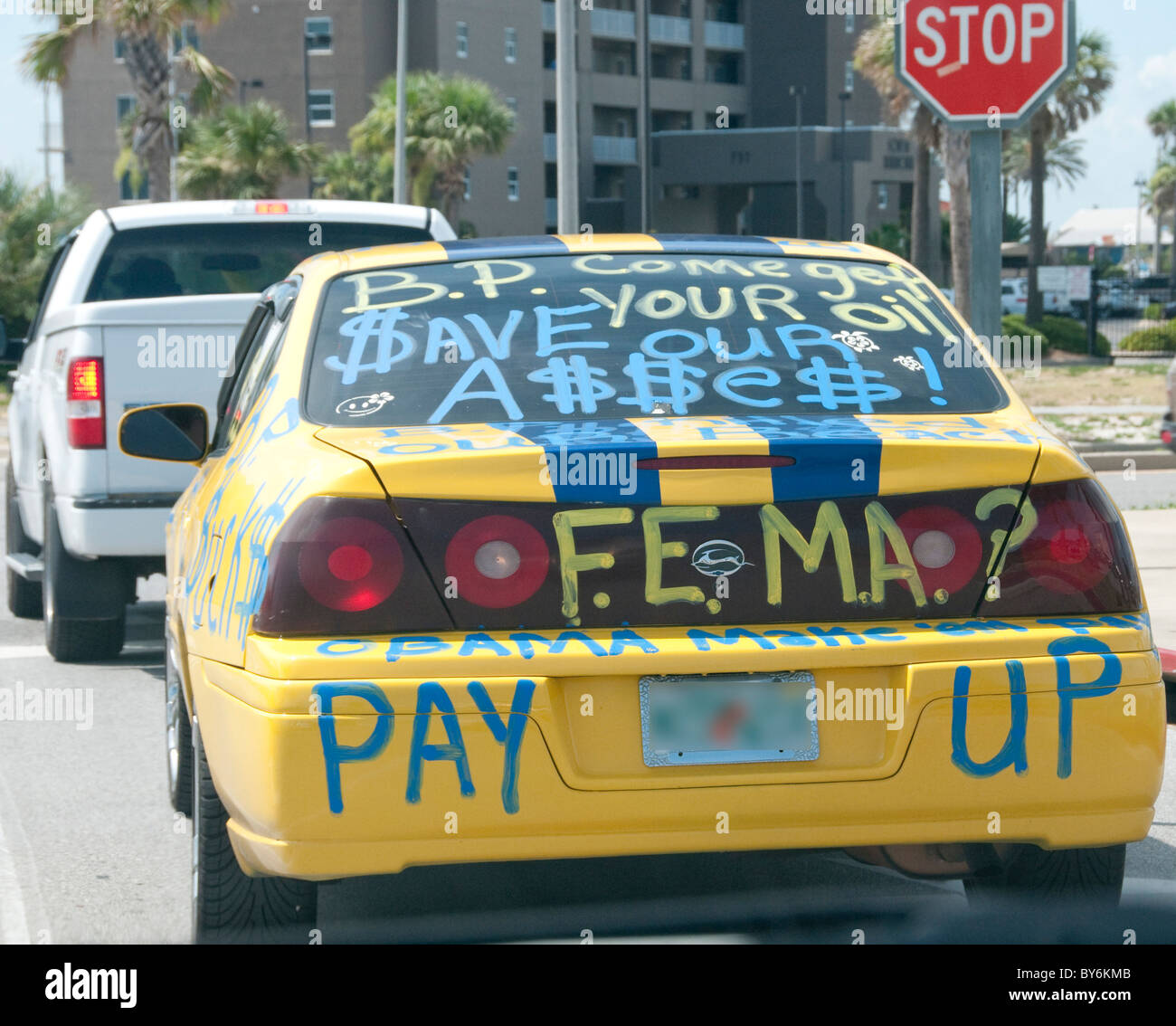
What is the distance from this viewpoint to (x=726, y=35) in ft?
267

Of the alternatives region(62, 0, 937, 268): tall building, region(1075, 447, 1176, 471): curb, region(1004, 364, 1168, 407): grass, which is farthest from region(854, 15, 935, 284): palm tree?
region(62, 0, 937, 268): tall building

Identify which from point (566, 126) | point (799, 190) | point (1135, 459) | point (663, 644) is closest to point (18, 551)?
point (663, 644)

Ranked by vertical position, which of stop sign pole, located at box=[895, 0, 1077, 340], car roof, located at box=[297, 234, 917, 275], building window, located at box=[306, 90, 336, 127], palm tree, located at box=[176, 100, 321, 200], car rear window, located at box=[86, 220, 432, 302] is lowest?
car roof, located at box=[297, 234, 917, 275]

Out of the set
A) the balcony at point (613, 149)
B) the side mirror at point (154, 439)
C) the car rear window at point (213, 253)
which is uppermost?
the balcony at point (613, 149)

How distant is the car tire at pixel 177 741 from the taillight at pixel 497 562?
4.69 feet

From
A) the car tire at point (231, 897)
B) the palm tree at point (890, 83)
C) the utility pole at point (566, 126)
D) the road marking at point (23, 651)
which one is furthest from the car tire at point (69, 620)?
the palm tree at point (890, 83)

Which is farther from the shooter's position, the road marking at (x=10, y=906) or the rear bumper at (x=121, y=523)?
the rear bumper at (x=121, y=523)

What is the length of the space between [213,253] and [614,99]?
69.3 m

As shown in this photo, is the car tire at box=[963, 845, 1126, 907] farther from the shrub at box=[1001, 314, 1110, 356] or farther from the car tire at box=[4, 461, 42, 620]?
the shrub at box=[1001, 314, 1110, 356]

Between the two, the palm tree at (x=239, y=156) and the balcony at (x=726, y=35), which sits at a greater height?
the balcony at (x=726, y=35)

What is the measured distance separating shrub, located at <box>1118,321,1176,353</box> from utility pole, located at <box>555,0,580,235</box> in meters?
19.2

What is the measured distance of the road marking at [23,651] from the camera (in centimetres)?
818

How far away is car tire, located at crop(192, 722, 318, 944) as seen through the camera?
3.56 m

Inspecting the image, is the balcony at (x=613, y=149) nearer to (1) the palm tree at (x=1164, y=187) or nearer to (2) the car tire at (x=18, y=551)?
(1) the palm tree at (x=1164, y=187)
